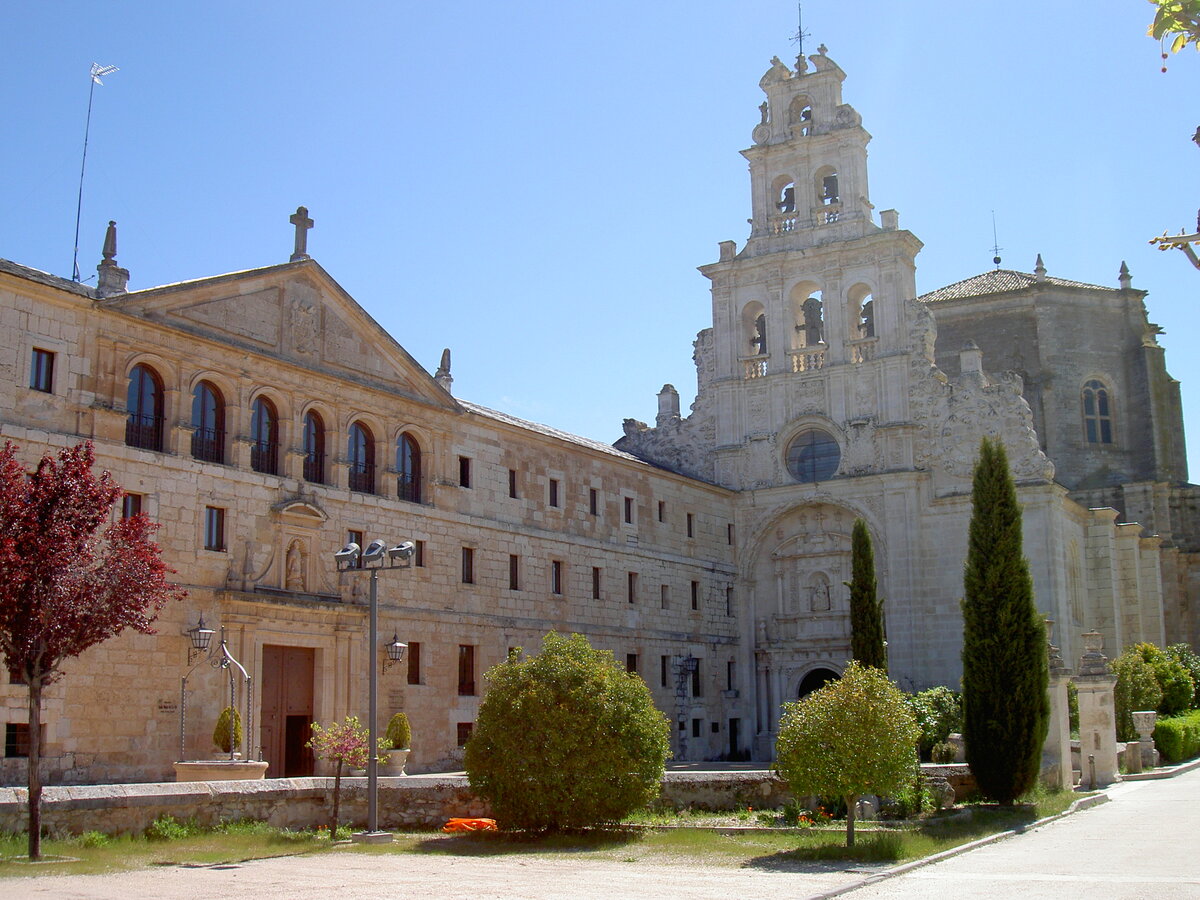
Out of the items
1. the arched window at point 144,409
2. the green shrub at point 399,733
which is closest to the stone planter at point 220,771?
the green shrub at point 399,733

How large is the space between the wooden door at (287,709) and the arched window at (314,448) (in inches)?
153

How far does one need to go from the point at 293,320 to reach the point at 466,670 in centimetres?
965

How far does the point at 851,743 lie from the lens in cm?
1830

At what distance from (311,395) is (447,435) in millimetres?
4654

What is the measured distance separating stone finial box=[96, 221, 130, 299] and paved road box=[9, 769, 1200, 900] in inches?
515

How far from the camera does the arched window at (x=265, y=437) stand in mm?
27688

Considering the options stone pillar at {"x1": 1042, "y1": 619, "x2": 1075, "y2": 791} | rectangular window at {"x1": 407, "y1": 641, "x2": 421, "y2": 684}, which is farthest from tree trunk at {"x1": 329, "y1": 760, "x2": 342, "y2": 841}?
stone pillar at {"x1": 1042, "y1": 619, "x2": 1075, "y2": 791}

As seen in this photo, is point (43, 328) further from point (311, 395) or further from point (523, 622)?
point (523, 622)

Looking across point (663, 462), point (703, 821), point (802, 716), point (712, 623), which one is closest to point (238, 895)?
point (802, 716)

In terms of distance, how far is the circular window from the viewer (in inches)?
1655

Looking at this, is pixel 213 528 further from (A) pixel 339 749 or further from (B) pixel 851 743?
(B) pixel 851 743

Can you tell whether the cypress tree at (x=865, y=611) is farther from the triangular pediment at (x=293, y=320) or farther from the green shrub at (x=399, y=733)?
the green shrub at (x=399, y=733)

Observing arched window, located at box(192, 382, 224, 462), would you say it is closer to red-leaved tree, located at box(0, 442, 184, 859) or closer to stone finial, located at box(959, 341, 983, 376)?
red-leaved tree, located at box(0, 442, 184, 859)

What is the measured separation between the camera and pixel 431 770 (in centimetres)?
2975
